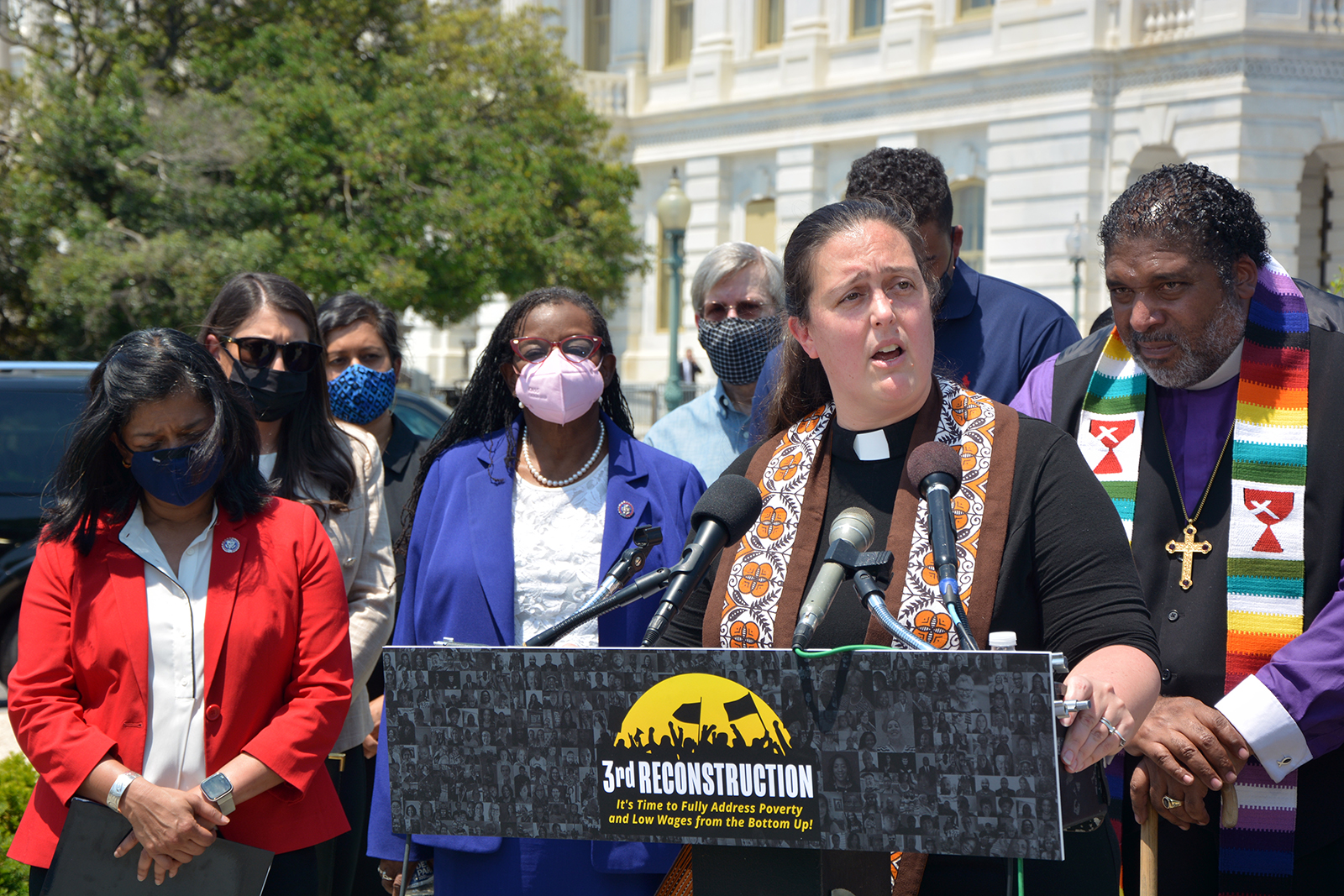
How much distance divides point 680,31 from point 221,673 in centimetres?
3194

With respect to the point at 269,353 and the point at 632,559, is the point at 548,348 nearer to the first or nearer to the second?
the point at 269,353

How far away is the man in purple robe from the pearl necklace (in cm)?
144

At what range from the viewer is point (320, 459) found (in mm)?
4160

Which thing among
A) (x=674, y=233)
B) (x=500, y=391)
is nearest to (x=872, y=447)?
(x=500, y=391)

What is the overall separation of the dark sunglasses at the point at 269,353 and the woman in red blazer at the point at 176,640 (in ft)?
2.55

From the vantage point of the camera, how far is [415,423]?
951 cm

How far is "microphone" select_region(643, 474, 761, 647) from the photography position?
2104mm

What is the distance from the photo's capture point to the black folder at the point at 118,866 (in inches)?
119

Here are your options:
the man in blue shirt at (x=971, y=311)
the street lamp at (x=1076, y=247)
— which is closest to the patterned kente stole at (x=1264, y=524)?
the man in blue shirt at (x=971, y=311)

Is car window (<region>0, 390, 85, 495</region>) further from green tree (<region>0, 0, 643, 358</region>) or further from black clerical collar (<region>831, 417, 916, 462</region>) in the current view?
black clerical collar (<region>831, 417, 916, 462</region>)

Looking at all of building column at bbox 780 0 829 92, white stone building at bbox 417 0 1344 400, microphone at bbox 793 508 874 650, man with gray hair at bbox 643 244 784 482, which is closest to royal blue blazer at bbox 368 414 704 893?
man with gray hair at bbox 643 244 784 482

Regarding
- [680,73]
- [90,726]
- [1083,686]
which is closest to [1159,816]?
[1083,686]

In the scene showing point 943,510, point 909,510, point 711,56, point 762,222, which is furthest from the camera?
point 711,56

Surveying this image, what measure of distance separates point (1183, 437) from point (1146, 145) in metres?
22.3
